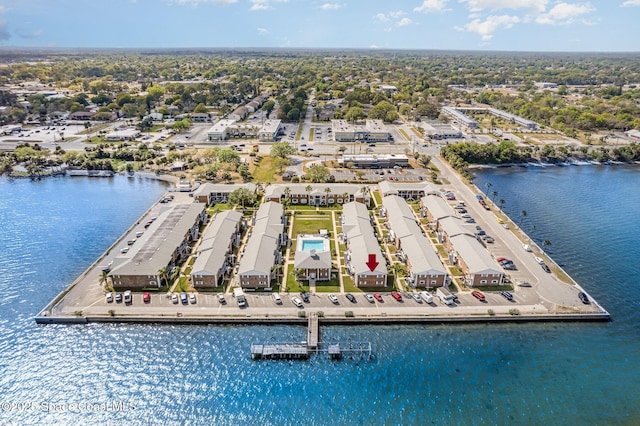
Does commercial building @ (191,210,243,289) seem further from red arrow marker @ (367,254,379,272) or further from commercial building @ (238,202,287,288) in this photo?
red arrow marker @ (367,254,379,272)

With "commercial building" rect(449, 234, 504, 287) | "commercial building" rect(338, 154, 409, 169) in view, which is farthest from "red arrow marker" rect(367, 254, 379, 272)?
"commercial building" rect(338, 154, 409, 169)

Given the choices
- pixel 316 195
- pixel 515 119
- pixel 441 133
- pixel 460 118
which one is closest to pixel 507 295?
pixel 316 195

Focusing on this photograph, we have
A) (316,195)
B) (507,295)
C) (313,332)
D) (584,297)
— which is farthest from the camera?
(316,195)

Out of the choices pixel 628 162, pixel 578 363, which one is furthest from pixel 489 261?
pixel 628 162

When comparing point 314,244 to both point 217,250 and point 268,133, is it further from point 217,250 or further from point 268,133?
point 268,133

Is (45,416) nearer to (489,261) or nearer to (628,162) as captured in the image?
(489,261)

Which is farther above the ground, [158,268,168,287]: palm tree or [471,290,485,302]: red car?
[158,268,168,287]: palm tree

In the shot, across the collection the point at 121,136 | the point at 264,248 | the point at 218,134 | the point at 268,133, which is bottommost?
the point at 264,248

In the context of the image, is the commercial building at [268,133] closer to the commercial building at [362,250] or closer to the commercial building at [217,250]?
the commercial building at [217,250]
